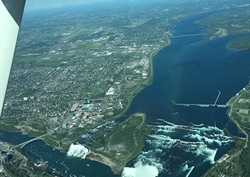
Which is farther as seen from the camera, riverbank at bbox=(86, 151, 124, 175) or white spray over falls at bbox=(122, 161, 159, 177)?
riverbank at bbox=(86, 151, 124, 175)

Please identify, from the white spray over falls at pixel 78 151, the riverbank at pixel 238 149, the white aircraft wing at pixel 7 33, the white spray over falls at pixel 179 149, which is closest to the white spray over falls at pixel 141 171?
the white spray over falls at pixel 179 149

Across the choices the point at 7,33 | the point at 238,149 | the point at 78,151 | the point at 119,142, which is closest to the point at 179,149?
the point at 238,149

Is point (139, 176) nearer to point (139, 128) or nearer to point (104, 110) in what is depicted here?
point (139, 128)

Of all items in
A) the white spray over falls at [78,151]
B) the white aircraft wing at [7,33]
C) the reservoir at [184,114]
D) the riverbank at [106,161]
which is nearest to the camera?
the white aircraft wing at [7,33]

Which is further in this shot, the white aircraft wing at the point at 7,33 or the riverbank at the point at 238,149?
the riverbank at the point at 238,149

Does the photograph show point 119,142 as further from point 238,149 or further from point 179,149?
point 238,149

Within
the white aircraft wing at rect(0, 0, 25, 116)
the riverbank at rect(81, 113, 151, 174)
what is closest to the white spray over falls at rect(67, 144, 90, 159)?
the riverbank at rect(81, 113, 151, 174)

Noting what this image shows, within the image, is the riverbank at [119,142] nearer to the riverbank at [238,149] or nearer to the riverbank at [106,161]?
the riverbank at [106,161]

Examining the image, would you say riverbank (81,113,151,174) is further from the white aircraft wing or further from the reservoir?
the white aircraft wing
